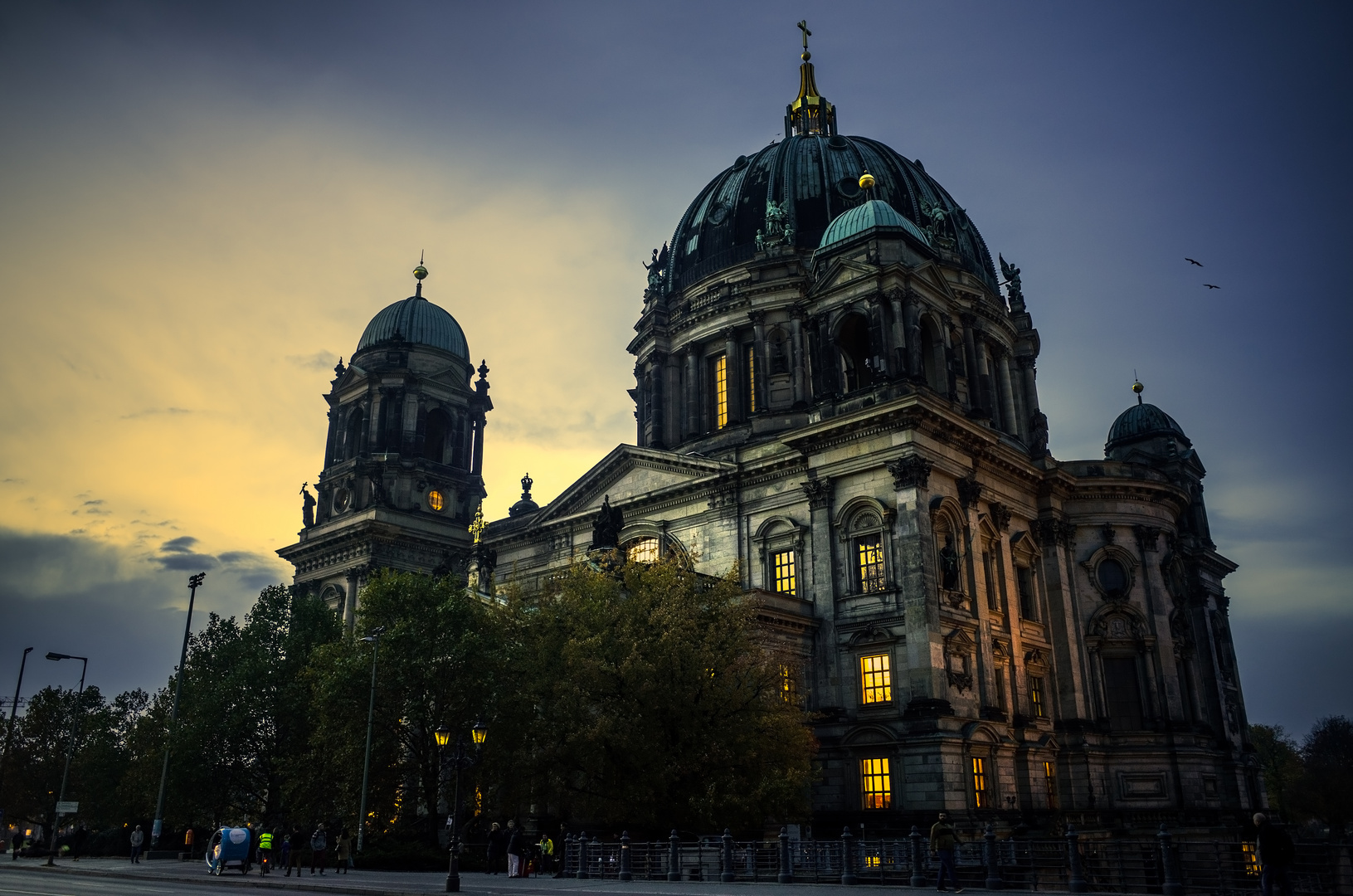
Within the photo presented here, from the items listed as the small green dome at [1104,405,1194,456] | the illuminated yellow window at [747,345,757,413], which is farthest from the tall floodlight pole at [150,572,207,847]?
the small green dome at [1104,405,1194,456]

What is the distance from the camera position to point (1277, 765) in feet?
313

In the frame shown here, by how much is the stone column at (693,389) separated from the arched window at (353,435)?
2234 centimetres

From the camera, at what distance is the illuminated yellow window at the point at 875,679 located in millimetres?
37156

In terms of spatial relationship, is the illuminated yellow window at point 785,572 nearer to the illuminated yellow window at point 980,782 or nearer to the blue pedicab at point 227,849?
the illuminated yellow window at point 980,782

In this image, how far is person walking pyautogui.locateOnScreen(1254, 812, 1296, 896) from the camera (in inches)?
609

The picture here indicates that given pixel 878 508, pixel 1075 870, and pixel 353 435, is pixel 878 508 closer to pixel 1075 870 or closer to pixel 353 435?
pixel 1075 870

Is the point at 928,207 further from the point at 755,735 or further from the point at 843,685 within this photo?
the point at 755,735

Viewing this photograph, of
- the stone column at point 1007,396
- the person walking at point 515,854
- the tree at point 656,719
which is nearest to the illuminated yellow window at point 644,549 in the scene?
the tree at point 656,719

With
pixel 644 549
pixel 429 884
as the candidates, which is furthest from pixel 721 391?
pixel 429 884

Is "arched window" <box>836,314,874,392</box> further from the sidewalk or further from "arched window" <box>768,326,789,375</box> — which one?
the sidewalk

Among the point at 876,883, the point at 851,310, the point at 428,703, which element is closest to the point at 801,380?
the point at 851,310

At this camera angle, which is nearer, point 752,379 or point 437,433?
point 752,379

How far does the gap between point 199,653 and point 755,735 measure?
1206 inches

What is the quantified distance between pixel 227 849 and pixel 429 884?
36.0 ft
